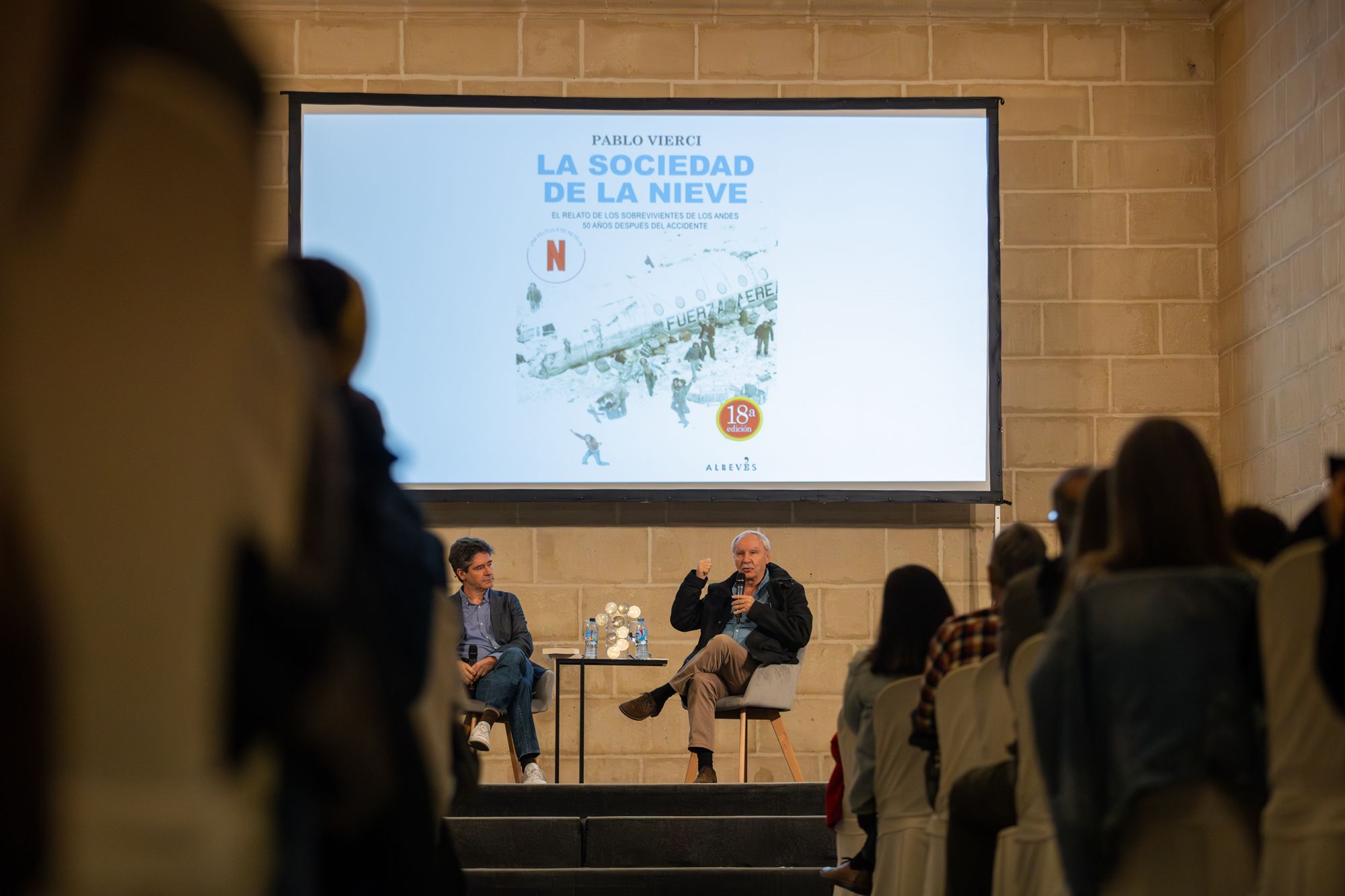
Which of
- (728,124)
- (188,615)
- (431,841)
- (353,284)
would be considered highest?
(728,124)

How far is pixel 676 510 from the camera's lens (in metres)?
7.52

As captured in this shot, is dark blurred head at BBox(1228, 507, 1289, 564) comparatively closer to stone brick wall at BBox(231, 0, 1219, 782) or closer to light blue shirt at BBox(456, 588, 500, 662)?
light blue shirt at BBox(456, 588, 500, 662)

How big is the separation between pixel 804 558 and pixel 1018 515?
43.3 inches

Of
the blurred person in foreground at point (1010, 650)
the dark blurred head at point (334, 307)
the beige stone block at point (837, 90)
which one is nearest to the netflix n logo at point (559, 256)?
the beige stone block at point (837, 90)

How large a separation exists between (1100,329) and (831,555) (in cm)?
180

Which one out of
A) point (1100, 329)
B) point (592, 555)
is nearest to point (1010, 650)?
point (592, 555)

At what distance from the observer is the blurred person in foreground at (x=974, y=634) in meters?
2.84

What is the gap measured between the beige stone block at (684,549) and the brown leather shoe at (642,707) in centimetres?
95

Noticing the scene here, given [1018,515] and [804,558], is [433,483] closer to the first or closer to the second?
[804,558]

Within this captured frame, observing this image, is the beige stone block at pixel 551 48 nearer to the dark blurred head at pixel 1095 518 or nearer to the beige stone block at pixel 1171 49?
the beige stone block at pixel 1171 49

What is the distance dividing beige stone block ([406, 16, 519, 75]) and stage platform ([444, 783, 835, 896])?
401 centimetres

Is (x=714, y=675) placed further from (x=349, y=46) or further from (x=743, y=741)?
(x=349, y=46)

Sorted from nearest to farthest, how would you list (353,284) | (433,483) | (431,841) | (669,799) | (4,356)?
1. (4,356)
2. (431,841)
3. (353,284)
4. (669,799)
5. (433,483)

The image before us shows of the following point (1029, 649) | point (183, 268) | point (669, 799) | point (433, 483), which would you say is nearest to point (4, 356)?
point (183, 268)
